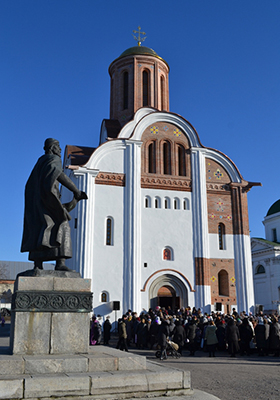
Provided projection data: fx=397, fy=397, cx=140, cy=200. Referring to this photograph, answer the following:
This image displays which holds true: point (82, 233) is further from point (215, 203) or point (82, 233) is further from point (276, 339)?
point (276, 339)

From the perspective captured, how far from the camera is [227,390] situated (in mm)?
7152

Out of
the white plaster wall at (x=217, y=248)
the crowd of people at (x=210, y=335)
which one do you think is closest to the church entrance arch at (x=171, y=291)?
the white plaster wall at (x=217, y=248)

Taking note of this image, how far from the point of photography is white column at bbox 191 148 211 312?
22.7 m

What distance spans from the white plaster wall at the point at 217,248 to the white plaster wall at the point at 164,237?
1.30 metres

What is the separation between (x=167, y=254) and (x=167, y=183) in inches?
167

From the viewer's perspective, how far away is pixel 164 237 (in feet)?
75.9

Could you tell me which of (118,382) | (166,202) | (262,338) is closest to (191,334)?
(262,338)

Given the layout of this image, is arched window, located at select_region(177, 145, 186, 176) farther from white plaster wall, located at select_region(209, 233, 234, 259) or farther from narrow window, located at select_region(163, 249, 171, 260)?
narrow window, located at select_region(163, 249, 171, 260)

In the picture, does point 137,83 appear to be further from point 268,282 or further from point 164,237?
point 268,282

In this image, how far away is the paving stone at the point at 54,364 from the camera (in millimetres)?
5078

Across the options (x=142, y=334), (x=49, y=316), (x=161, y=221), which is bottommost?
(x=142, y=334)

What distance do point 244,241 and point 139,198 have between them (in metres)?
7.05

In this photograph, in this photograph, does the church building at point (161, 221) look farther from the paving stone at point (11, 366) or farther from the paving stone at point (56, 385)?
the paving stone at point (56, 385)

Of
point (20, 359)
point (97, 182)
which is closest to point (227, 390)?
point (20, 359)
